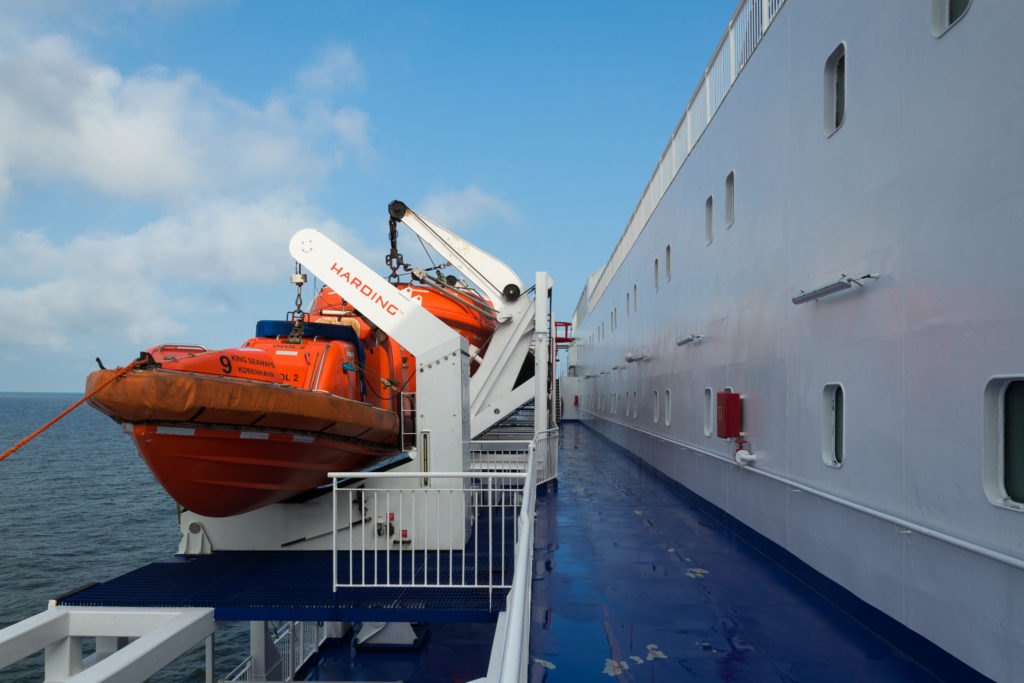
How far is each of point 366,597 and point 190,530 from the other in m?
2.52

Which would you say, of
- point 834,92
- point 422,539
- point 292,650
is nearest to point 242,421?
point 422,539

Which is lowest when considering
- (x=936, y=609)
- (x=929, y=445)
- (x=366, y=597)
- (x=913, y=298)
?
(x=366, y=597)

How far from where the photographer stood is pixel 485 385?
1105cm

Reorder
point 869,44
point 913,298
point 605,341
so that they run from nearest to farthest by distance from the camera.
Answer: point 913,298 → point 869,44 → point 605,341

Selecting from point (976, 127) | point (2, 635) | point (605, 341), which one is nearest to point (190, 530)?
point (2, 635)

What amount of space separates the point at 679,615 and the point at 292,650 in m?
4.83

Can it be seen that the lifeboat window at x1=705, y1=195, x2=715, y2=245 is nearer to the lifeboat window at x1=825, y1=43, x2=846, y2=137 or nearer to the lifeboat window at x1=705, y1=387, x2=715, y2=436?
the lifeboat window at x1=705, y1=387, x2=715, y2=436

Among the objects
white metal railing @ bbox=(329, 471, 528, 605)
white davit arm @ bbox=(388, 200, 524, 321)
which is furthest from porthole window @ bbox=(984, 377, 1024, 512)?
white davit arm @ bbox=(388, 200, 524, 321)

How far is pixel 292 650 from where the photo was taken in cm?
762

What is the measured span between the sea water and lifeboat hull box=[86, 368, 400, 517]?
33.3 feet

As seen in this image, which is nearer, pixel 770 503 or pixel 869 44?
pixel 869 44

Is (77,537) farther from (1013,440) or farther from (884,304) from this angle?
(1013,440)

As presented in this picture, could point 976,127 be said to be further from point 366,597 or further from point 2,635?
point 2,635

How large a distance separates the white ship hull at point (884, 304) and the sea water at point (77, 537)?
1319 centimetres
